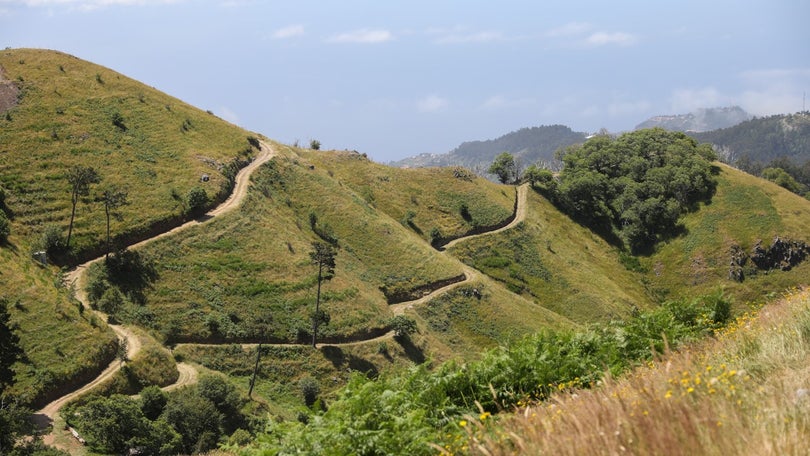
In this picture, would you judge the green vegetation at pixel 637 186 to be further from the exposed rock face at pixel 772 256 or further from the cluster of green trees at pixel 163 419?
the cluster of green trees at pixel 163 419

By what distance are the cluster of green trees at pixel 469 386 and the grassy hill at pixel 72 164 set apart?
145ft

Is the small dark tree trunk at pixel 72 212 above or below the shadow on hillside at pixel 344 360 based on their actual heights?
above

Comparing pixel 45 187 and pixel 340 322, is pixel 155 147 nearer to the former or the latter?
pixel 45 187

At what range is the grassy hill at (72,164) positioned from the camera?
53.1m

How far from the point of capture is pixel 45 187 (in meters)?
78.1

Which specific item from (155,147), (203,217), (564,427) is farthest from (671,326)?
(155,147)

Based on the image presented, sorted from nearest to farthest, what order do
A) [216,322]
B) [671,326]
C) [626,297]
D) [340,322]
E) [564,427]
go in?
[564,427]
[671,326]
[216,322]
[340,322]
[626,297]

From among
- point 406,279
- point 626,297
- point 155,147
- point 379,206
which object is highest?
point 155,147

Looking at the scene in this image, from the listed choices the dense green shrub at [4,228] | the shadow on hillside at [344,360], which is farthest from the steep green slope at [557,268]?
the dense green shrub at [4,228]

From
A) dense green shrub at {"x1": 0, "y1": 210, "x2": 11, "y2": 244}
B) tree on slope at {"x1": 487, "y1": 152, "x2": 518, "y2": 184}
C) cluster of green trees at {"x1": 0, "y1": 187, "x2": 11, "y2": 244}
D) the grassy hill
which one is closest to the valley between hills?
the grassy hill

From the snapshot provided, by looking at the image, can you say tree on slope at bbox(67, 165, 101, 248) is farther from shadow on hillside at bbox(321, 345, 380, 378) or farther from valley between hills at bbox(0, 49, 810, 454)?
shadow on hillside at bbox(321, 345, 380, 378)

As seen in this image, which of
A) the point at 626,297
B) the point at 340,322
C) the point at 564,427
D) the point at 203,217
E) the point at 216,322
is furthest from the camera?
the point at 626,297

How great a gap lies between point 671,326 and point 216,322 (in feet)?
192

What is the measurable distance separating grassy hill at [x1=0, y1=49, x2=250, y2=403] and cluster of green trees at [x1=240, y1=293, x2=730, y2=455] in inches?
1738
